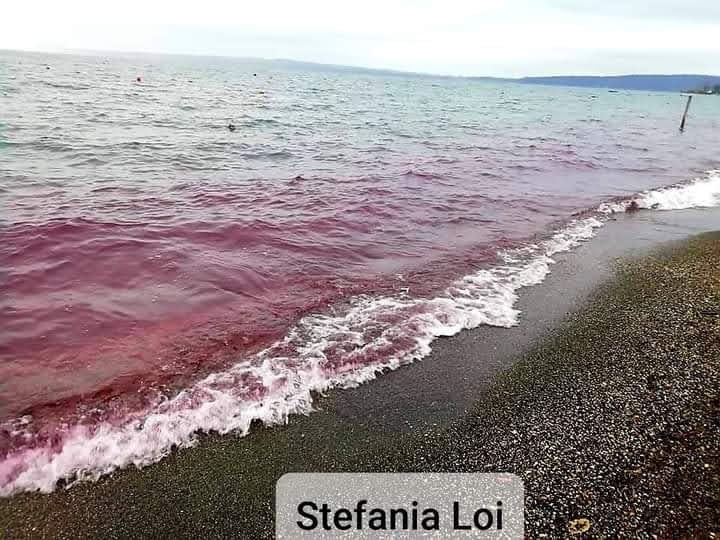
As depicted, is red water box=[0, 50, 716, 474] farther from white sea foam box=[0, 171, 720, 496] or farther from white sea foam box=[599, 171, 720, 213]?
white sea foam box=[599, 171, 720, 213]

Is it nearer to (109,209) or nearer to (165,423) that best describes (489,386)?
(165,423)

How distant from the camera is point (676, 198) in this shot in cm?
1603

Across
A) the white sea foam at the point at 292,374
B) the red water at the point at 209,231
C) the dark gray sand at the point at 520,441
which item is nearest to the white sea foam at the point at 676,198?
the red water at the point at 209,231

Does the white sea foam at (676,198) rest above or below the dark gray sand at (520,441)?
above

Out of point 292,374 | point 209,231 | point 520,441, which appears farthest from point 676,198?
point 292,374

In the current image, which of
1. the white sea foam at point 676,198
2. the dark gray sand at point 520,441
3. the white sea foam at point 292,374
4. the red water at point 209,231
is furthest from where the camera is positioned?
the white sea foam at point 676,198

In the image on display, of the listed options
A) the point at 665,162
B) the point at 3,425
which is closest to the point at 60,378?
the point at 3,425

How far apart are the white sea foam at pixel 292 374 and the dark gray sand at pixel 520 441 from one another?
0.76ft

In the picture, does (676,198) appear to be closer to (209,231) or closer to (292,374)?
(209,231)

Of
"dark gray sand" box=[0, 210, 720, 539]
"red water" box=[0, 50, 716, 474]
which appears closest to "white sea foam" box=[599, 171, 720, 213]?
"red water" box=[0, 50, 716, 474]

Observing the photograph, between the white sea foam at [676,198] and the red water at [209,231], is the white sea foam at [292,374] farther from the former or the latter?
the white sea foam at [676,198]

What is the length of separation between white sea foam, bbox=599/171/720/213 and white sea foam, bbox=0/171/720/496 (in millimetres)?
7852

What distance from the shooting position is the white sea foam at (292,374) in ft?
14.0

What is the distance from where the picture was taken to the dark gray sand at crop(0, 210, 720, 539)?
365 cm
